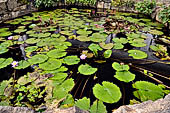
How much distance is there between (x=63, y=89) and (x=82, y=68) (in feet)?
1.53

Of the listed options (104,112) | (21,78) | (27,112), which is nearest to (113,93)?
(104,112)

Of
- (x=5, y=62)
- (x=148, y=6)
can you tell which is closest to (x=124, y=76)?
(x=5, y=62)

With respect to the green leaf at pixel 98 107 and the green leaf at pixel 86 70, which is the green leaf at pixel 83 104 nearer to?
the green leaf at pixel 98 107

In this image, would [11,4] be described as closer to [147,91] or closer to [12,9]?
[12,9]

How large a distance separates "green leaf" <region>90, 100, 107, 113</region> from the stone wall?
3.98 meters

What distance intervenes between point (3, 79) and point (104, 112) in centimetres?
144

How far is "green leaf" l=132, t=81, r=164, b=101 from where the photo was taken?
57.7 inches

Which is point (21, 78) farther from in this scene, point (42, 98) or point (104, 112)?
point (104, 112)

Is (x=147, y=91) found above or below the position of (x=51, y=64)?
below

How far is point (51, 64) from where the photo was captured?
76.7 inches

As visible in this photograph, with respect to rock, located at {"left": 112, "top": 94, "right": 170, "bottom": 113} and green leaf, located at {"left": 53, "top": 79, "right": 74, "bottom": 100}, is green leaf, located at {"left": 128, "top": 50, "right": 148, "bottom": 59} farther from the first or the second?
rock, located at {"left": 112, "top": 94, "right": 170, "bottom": 113}

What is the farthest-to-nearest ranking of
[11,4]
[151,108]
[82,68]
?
[11,4], [82,68], [151,108]

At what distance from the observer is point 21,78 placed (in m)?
1.75

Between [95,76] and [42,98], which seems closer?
[42,98]
